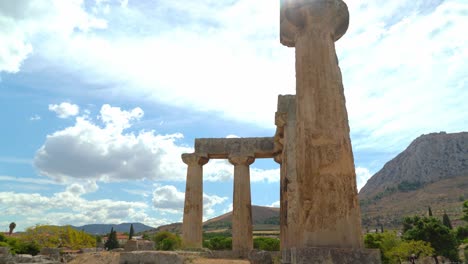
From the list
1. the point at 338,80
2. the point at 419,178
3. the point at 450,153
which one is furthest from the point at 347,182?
the point at 450,153

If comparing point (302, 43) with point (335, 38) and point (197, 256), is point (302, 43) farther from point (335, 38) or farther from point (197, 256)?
point (197, 256)

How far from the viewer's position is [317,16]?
7324 mm

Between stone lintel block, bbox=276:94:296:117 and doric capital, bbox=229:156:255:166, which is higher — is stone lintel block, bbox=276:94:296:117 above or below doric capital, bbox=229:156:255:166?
above

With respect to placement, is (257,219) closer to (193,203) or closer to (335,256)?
(193,203)

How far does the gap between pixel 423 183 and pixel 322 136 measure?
171885mm

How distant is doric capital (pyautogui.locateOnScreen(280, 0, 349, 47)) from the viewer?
7340 millimetres

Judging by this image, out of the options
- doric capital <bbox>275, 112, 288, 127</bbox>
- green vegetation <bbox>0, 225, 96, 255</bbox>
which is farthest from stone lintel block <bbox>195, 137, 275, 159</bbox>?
green vegetation <bbox>0, 225, 96, 255</bbox>

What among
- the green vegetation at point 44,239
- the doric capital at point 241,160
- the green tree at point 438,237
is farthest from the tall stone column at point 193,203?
the green tree at point 438,237

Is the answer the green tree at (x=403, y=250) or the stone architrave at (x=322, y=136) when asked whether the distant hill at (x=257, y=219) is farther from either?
the stone architrave at (x=322, y=136)

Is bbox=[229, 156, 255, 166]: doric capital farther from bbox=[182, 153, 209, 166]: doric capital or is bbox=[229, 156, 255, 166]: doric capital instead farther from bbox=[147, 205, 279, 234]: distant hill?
bbox=[147, 205, 279, 234]: distant hill

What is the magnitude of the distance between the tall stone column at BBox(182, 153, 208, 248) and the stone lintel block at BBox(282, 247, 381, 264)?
649 inches

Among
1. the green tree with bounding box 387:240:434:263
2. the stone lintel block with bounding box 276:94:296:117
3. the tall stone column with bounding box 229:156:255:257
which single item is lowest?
the green tree with bounding box 387:240:434:263

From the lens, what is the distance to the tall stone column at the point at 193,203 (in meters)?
22.0

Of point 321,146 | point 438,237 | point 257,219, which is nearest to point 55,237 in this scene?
point 438,237
